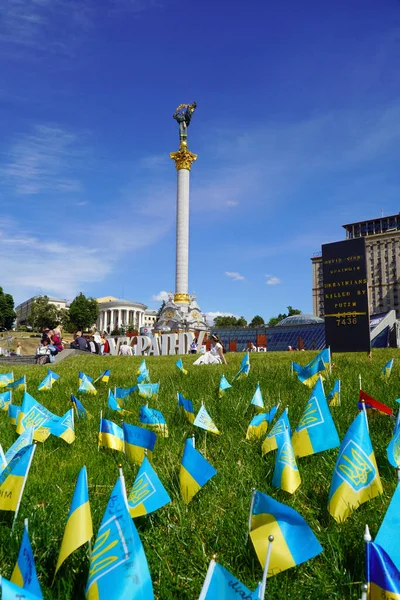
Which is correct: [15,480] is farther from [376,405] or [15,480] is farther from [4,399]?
[4,399]

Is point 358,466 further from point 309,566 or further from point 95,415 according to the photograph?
point 95,415

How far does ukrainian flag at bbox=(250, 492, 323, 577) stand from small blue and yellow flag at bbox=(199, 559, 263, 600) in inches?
19.8

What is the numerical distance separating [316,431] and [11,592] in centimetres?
226

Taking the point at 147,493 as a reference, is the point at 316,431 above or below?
above

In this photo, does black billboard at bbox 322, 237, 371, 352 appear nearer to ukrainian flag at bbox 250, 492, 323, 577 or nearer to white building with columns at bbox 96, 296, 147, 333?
ukrainian flag at bbox 250, 492, 323, 577

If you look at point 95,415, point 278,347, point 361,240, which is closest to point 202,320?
point 278,347

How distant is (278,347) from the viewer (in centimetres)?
4878

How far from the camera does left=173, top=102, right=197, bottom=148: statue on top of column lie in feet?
207

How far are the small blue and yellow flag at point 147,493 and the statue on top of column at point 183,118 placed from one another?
2511 inches

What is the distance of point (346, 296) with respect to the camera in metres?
11.5

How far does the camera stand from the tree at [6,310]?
316 feet

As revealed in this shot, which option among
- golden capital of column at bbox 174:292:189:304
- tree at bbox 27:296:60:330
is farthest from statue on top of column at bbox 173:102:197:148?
tree at bbox 27:296:60:330

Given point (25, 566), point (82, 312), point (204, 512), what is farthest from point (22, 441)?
point (82, 312)

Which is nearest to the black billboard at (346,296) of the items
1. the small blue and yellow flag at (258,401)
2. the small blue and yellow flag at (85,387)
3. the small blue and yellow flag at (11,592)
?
the small blue and yellow flag at (85,387)
